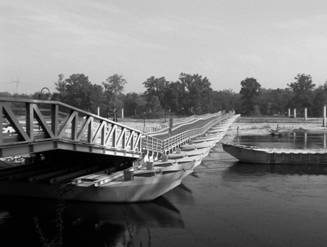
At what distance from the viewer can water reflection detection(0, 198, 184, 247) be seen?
89.8ft

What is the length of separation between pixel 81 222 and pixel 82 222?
68 millimetres

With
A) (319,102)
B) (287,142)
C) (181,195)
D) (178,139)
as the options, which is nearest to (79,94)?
(287,142)

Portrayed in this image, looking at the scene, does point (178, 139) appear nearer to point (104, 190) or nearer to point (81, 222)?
point (104, 190)

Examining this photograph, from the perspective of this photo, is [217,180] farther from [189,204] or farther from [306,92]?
[306,92]

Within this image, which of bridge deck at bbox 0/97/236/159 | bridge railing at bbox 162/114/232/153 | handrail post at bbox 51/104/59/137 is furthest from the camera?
bridge railing at bbox 162/114/232/153

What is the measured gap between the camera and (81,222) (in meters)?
30.9

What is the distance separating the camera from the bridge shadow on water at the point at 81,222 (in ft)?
89.8

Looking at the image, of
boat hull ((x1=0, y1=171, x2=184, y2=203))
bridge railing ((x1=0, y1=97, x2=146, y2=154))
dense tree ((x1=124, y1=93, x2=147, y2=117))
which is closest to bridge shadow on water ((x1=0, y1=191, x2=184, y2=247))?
boat hull ((x1=0, y1=171, x2=184, y2=203))

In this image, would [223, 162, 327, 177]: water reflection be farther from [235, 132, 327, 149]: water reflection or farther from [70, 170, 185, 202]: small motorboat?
[235, 132, 327, 149]: water reflection

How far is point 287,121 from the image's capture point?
155 m

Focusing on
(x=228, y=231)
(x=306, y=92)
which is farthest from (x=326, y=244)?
(x=306, y=92)

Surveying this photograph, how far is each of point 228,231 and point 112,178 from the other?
11.6 meters

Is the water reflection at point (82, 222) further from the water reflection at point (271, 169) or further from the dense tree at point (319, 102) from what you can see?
the dense tree at point (319, 102)

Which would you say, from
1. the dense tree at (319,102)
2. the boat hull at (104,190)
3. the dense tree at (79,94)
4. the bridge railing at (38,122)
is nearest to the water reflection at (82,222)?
the boat hull at (104,190)
